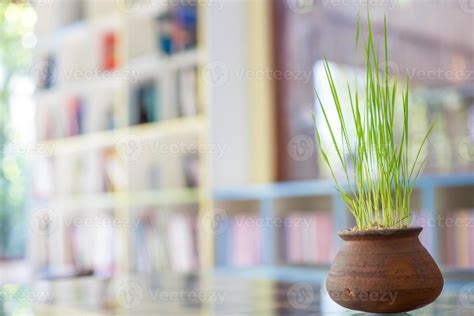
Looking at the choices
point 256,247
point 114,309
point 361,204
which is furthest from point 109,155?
point 361,204

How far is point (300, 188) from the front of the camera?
11.6 ft

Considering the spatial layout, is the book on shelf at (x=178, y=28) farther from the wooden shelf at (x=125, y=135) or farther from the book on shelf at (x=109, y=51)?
the book on shelf at (x=109, y=51)

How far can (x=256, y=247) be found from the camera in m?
3.85

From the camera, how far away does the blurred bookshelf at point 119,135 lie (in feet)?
13.8

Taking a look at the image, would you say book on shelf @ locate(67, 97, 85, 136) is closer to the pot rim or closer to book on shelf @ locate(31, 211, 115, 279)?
book on shelf @ locate(31, 211, 115, 279)

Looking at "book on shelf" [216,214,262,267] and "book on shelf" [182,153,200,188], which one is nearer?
"book on shelf" [216,214,262,267]

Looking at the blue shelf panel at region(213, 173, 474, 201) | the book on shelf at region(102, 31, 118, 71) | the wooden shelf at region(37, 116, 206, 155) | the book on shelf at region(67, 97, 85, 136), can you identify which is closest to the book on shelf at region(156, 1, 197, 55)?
the wooden shelf at region(37, 116, 206, 155)

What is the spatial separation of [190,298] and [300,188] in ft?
6.84

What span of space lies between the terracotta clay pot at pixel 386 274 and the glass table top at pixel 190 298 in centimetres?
10

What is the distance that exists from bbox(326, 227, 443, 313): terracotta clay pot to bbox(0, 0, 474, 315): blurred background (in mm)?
1477

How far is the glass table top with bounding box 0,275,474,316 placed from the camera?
49.1 inches

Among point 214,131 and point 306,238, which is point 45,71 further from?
point 306,238

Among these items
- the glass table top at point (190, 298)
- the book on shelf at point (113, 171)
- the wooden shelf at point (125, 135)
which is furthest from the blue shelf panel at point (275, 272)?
the book on shelf at point (113, 171)

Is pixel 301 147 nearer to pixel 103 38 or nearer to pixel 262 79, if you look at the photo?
pixel 262 79
